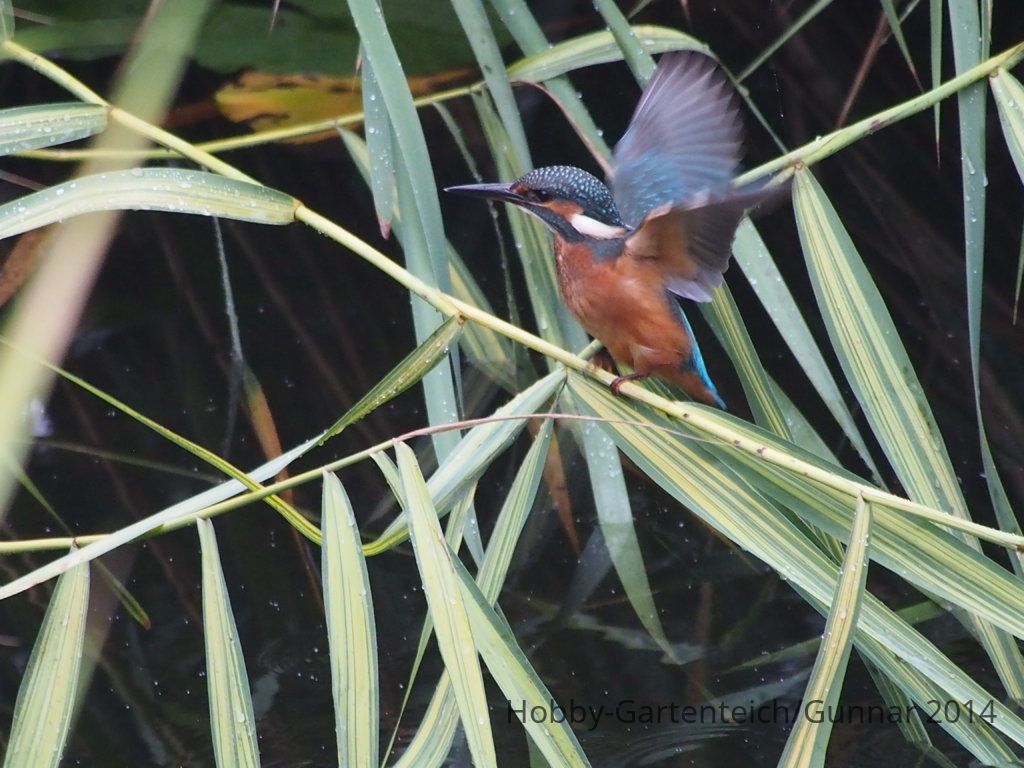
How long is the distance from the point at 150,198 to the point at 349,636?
0.58 metres

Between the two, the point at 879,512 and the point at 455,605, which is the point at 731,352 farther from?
the point at 455,605

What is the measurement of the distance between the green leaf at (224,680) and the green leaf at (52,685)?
0.12 m

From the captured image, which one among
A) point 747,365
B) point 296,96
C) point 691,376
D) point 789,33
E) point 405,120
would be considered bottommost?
point 747,365

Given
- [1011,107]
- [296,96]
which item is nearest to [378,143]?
[1011,107]

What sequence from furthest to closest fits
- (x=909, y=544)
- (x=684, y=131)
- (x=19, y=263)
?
(x=19, y=263)
(x=684, y=131)
(x=909, y=544)

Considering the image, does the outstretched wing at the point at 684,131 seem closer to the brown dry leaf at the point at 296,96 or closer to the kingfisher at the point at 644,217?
the kingfisher at the point at 644,217

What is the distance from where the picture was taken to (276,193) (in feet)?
4.44

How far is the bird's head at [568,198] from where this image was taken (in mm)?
1672

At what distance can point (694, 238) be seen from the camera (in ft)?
4.54

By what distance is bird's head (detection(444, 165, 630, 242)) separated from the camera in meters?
1.67

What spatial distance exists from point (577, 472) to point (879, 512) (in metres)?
1.68

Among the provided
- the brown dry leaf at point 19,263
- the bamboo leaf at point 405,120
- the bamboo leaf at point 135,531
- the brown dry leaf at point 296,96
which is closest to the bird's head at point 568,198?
the bamboo leaf at point 405,120

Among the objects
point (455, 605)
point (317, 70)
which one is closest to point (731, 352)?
point (455, 605)

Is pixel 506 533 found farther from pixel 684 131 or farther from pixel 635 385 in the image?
pixel 684 131
